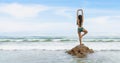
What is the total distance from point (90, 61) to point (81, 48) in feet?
12.4

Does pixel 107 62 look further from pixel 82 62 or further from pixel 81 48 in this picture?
pixel 81 48

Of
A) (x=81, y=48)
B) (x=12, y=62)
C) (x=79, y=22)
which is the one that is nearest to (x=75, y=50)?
(x=81, y=48)

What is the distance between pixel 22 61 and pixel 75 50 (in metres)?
4.52

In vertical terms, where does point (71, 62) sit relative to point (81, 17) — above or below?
below

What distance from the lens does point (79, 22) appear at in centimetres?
1958

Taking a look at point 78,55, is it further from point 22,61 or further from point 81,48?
point 22,61

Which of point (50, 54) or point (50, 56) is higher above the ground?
point (50, 56)

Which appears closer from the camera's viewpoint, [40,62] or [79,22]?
[40,62]

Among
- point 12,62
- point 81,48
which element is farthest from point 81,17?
point 12,62

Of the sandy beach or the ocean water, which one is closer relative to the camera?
the sandy beach

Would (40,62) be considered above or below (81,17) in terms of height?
below

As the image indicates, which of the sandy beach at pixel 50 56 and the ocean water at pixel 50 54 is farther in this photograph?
the ocean water at pixel 50 54

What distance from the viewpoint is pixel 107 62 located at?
50.0 feet

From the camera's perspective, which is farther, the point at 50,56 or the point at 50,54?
the point at 50,54
